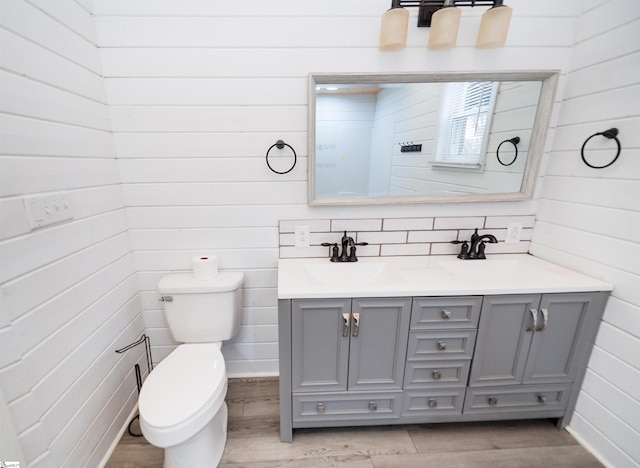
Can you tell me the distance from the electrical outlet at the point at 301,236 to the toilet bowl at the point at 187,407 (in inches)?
29.0

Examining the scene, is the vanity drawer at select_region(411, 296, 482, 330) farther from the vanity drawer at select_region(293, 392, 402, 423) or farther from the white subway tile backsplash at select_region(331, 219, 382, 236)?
the white subway tile backsplash at select_region(331, 219, 382, 236)

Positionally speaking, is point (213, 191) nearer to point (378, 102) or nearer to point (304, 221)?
point (304, 221)

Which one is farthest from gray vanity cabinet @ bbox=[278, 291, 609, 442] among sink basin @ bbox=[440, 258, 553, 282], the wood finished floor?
sink basin @ bbox=[440, 258, 553, 282]

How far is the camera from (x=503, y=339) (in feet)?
4.34

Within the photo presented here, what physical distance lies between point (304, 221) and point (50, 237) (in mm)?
1100

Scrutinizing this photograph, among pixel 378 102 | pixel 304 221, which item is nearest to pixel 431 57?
pixel 378 102

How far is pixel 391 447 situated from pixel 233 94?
2014mm

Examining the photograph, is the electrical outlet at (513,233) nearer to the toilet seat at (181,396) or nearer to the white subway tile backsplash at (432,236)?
the white subway tile backsplash at (432,236)

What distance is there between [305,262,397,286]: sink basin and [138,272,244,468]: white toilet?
17.7 inches

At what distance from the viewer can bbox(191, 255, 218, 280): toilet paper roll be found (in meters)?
1.49

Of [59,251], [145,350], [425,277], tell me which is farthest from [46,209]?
[425,277]

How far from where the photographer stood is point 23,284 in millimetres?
915

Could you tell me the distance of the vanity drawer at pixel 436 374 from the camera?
1334mm

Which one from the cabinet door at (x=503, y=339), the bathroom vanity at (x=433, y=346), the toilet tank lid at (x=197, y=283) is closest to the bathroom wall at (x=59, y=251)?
the toilet tank lid at (x=197, y=283)
